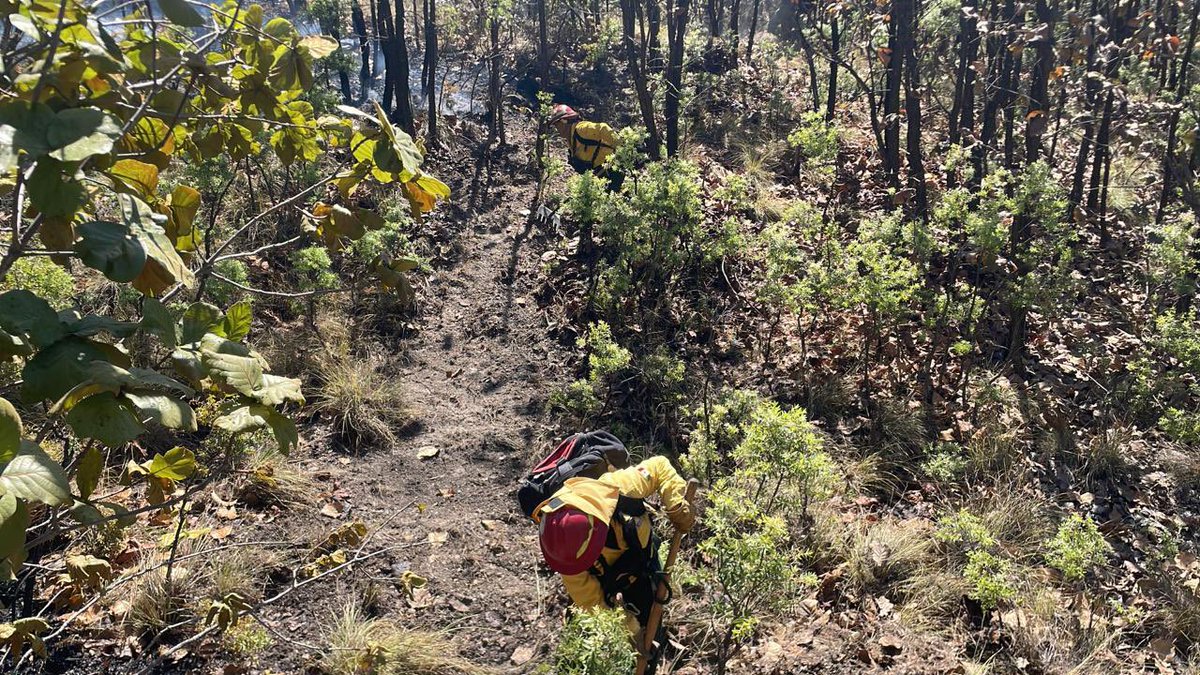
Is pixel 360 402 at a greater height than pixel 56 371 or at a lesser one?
lesser

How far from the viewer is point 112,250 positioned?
1440mm

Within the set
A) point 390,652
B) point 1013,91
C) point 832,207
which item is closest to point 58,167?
point 390,652

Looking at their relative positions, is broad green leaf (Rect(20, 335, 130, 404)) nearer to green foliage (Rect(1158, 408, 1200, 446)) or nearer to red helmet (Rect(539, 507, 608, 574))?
red helmet (Rect(539, 507, 608, 574))

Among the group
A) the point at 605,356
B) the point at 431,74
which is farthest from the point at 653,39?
the point at 605,356

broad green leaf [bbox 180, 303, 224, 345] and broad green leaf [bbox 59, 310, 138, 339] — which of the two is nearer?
broad green leaf [bbox 59, 310, 138, 339]

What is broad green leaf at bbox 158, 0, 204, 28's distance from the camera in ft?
5.37

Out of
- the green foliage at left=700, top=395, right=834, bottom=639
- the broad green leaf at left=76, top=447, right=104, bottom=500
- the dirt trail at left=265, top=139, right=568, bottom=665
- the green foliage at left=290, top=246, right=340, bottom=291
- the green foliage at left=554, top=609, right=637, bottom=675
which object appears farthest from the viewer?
the green foliage at left=290, top=246, right=340, bottom=291

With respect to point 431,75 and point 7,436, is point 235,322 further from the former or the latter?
point 431,75

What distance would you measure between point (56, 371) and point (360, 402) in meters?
4.63

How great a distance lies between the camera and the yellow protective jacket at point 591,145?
8.24 meters

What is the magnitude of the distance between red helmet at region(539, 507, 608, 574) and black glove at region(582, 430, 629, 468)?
0.71 m

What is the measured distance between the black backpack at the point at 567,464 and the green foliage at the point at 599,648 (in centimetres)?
86

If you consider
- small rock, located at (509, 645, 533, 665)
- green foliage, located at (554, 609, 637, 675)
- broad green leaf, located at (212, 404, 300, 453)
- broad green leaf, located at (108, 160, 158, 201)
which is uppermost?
broad green leaf, located at (108, 160, 158, 201)

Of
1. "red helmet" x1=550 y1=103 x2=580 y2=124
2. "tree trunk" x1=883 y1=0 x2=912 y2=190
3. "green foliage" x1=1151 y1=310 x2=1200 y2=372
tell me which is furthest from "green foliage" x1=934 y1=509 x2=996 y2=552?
"red helmet" x1=550 y1=103 x2=580 y2=124
